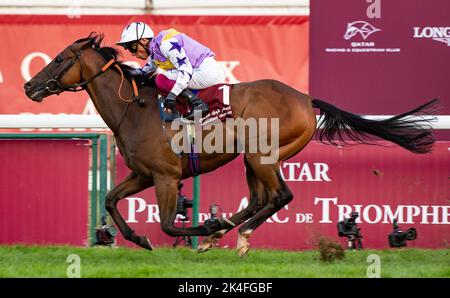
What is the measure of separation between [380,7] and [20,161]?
505 centimetres

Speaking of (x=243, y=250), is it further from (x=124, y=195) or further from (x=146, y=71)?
(x=146, y=71)

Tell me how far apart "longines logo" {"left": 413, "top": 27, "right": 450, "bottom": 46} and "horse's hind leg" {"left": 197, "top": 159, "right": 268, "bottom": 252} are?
4.62 m

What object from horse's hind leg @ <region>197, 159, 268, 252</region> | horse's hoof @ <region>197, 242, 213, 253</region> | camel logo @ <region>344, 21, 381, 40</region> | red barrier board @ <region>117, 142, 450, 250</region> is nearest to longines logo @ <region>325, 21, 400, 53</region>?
camel logo @ <region>344, 21, 381, 40</region>

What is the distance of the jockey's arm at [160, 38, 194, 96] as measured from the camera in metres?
7.54

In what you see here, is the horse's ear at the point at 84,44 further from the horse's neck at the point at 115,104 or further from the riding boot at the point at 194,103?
the riding boot at the point at 194,103

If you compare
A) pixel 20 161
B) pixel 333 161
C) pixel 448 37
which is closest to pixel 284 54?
pixel 448 37

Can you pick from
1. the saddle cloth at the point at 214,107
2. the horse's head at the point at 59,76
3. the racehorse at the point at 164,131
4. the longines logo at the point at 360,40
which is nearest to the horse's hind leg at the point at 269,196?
the racehorse at the point at 164,131

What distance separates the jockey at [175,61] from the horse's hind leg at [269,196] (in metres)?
0.60

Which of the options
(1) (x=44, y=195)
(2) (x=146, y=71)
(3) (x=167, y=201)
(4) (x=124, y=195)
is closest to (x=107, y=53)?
(2) (x=146, y=71)

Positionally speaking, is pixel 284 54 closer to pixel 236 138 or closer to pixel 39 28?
pixel 39 28

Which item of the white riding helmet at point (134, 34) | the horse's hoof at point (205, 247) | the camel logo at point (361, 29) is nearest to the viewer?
the white riding helmet at point (134, 34)

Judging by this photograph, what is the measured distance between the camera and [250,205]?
8.00 m

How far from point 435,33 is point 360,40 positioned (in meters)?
0.84

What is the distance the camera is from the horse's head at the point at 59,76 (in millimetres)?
7789
